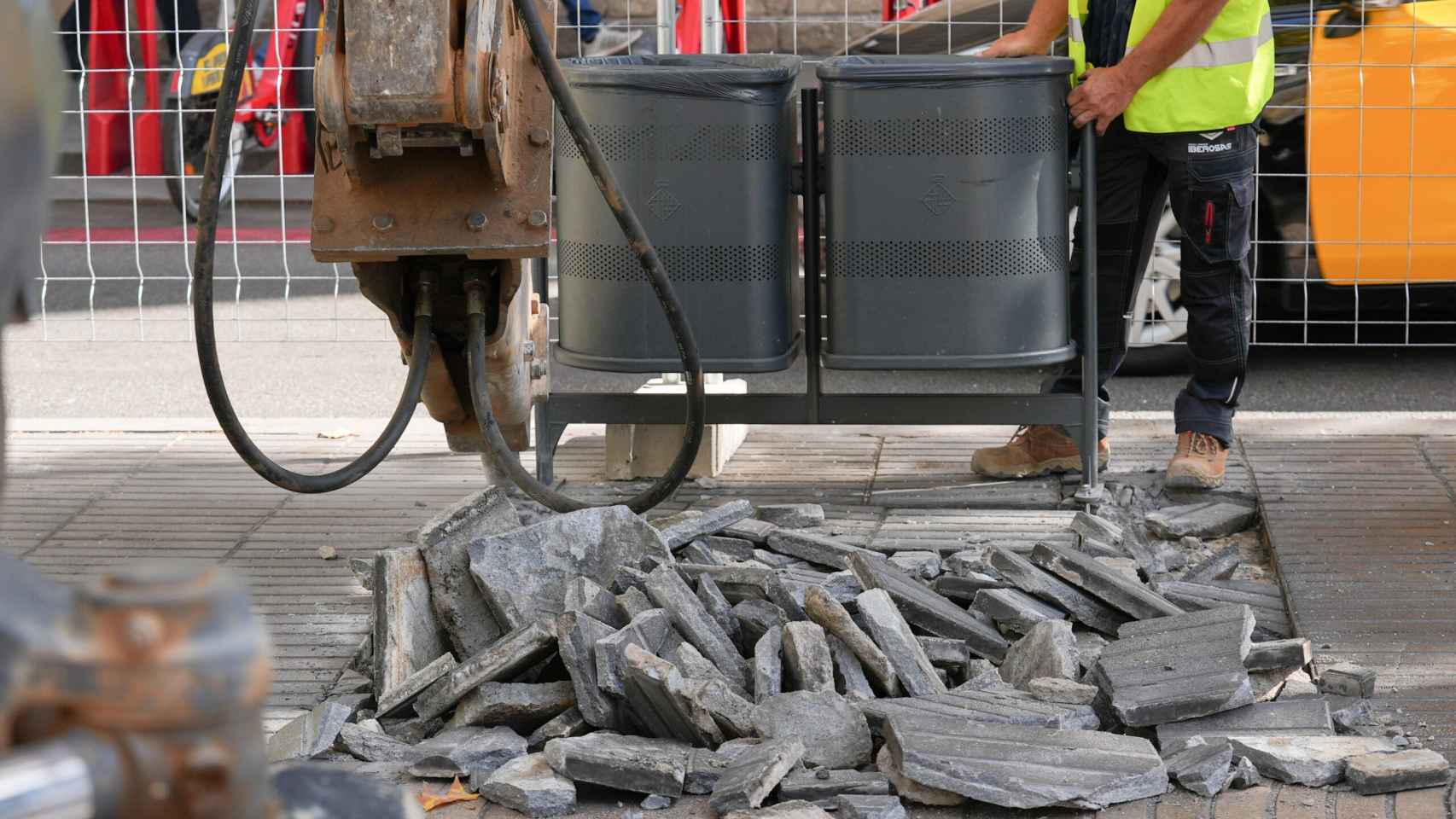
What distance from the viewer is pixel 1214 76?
16.4 feet

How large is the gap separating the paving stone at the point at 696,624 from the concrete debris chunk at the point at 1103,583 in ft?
3.12

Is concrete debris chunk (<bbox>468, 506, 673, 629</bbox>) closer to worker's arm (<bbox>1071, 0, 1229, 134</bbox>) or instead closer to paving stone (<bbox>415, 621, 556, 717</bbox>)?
paving stone (<bbox>415, 621, 556, 717</bbox>)

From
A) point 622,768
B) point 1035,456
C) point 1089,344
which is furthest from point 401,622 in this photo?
point 1035,456

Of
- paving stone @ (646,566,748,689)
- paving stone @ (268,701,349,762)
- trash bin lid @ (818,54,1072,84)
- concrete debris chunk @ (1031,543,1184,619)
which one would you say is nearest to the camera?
paving stone @ (268,701,349,762)

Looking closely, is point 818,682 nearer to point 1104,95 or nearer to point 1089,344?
point 1089,344

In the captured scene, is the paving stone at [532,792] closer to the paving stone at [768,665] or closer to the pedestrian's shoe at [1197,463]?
the paving stone at [768,665]

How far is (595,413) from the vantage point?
5277 millimetres

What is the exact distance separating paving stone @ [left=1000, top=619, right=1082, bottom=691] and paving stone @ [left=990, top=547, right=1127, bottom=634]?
10.8 inches

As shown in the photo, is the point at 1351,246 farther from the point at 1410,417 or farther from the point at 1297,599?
the point at 1297,599

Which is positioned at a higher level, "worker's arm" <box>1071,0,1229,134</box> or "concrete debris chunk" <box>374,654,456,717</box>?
"worker's arm" <box>1071,0,1229,134</box>

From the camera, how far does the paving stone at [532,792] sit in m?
3.15

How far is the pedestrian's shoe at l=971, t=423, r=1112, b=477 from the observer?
5.54 meters

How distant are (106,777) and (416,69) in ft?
7.45

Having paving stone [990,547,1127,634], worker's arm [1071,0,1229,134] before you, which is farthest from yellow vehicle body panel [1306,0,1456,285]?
paving stone [990,547,1127,634]
